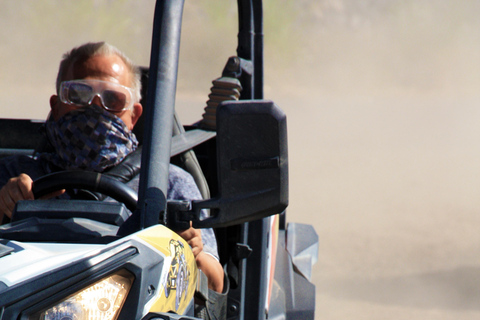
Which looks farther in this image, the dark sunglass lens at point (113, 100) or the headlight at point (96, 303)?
the dark sunglass lens at point (113, 100)

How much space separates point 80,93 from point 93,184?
0.55 meters

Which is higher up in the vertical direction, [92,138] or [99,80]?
[99,80]

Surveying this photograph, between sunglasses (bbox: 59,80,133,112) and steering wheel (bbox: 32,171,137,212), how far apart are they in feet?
1.46

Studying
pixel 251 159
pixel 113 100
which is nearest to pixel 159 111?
pixel 251 159

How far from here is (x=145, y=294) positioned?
4.08ft

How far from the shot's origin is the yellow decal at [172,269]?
4.38 ft

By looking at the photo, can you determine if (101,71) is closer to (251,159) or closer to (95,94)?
(95,94)

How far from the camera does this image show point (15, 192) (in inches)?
72.0

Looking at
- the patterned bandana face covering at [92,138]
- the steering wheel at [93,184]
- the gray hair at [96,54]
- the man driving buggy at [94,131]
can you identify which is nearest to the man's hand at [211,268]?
the man driving buggy at [94,131]

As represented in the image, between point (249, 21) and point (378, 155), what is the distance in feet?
34.2

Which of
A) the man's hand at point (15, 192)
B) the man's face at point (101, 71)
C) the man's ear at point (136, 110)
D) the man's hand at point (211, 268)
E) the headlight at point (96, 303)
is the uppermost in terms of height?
the man's face at point (101, 71)

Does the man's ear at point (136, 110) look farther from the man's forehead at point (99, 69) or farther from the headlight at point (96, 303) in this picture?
the headlight at point (96, 303)

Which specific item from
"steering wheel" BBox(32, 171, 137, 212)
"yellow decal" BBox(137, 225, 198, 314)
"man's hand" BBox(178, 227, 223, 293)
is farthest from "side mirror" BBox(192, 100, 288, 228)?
"man's hand" BBox(178, 227, 223, 293)

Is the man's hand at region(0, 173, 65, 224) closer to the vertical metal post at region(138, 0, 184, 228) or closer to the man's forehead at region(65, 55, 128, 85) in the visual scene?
the vertical metal post at region(138, 0, 184, 228)
